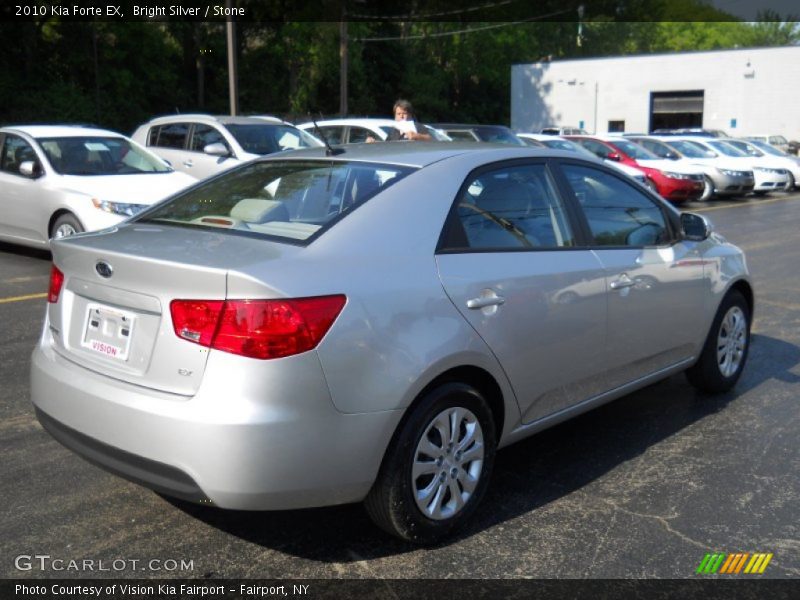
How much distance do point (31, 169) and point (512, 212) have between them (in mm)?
7516

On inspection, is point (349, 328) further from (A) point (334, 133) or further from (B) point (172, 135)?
(A) point (334, 133)

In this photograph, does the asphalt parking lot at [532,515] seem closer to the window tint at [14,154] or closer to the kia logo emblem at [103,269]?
the kia logo emblem at [103,269]

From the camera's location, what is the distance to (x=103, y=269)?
332cm

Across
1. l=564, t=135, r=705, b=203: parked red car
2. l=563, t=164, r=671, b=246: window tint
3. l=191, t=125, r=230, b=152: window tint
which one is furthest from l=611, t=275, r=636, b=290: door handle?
l=564, t=135, r=705, b=203: parked red car

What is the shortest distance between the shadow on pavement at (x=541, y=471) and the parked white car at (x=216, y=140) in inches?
323

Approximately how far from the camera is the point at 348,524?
3.68 metres

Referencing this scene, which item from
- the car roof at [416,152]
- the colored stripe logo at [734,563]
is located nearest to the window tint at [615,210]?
the car roof at [416,152]

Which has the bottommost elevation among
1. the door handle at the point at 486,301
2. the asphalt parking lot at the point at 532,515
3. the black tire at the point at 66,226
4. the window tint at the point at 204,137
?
the asphalt parking lot at the point at 532,515

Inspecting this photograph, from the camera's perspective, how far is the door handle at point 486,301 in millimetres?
3490

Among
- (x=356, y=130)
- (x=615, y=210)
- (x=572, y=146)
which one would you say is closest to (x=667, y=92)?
(x=572, y=146)

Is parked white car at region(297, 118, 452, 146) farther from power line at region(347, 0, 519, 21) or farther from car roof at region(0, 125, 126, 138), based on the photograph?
power line at region(347, 0, 519, 21)

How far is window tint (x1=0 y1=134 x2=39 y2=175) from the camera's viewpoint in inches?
405

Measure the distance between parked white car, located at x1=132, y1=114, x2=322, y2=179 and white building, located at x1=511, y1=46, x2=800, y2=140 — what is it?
37.8 meters

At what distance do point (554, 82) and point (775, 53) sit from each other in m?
13.1
